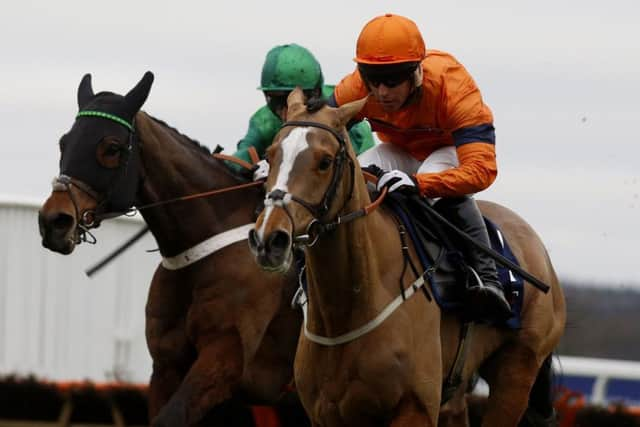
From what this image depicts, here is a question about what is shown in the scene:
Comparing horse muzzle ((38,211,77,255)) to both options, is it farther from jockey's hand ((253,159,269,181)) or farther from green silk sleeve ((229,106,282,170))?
green silk sleeve ((229,106,282,170))

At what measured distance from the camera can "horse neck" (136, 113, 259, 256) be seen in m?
7.84

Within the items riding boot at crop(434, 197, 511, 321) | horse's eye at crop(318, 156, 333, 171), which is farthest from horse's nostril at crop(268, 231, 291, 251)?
riding boot at crop(434, 197, 511, 321)

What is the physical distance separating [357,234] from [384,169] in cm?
111

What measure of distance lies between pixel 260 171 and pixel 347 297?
1742 millimetres

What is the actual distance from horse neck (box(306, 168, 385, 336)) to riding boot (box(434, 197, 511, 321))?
1.96 ft

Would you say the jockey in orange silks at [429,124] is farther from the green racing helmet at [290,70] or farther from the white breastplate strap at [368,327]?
the green racing helmet at [290,70]

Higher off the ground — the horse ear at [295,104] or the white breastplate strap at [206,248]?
the horse ear at [295,104]

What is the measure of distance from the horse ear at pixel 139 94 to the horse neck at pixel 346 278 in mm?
1555

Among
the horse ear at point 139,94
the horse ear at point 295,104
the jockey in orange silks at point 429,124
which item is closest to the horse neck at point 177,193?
the horse ear at point 139,94

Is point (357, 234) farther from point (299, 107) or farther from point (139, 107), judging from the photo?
point (139, 107)

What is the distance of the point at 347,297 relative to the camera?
6480 millimetres

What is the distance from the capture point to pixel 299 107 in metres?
6.30

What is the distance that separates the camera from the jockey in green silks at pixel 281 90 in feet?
28.5

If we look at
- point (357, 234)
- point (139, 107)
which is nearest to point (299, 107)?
point (357, 234)
